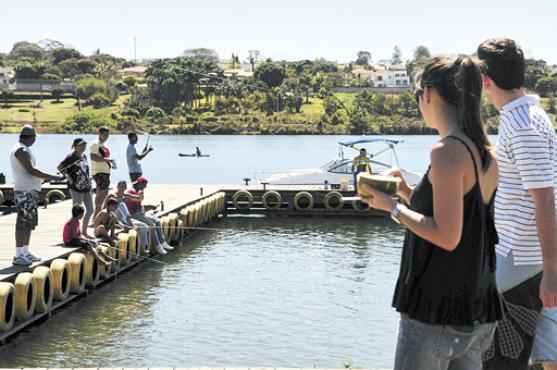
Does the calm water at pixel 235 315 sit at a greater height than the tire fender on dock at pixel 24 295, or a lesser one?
lesser

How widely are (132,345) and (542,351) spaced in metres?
8.51

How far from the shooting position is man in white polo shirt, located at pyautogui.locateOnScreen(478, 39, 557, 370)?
4.14 m

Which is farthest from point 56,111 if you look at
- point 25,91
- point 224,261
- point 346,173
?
point 224,261

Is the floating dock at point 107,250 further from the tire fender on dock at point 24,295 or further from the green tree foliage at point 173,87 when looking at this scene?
the green tree foliage at point 173,87

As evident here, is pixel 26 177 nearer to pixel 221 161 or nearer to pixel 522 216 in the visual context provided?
pixel 522 216

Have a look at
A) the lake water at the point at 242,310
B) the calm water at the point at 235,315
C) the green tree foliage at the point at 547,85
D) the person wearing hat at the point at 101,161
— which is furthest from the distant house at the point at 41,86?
the person wearing hat at the point at 101,161

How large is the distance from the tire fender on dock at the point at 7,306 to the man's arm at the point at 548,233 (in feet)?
27.3

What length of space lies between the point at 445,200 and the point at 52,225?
53.6 ft

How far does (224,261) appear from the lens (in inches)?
800

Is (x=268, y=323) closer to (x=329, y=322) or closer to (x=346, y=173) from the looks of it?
(x=329, y=322)

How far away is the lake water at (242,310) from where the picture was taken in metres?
11.6

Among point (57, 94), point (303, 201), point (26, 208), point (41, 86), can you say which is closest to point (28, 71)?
point (41, 86)

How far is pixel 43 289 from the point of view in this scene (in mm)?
12672

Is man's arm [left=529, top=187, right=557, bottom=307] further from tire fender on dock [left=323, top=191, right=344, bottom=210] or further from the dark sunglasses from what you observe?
tire fender on dock [left=323, top=191, right=344, bottom=210]
